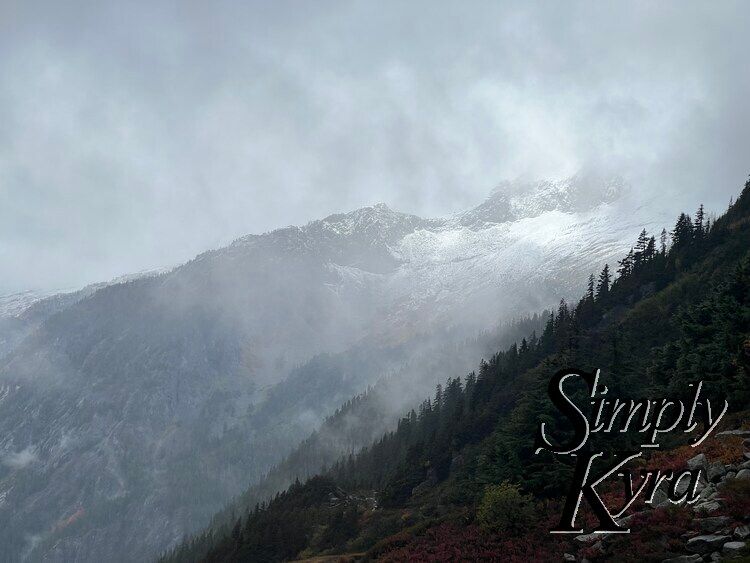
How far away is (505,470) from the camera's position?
3678cm

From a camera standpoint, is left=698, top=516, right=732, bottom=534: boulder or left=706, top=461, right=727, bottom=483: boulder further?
left=706, top=461, right=727, bottom=483: boulder

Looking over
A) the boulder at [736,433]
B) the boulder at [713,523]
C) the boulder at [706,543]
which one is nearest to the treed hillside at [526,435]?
the boulder at [713,523]

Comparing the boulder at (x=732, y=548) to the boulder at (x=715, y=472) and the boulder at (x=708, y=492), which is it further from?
the boulder at (x=715, y=472)

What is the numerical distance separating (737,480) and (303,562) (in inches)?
1996

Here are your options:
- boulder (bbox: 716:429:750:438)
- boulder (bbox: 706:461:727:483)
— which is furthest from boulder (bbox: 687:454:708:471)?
boulder (bbox: 716:429:750:438)

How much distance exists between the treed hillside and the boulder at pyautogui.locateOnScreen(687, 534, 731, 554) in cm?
102

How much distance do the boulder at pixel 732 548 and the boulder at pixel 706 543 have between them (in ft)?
1.45

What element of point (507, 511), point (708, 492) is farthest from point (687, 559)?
point (507, 511)

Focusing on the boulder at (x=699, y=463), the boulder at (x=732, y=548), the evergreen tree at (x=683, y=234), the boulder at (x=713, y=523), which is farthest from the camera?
the evergreen tree at (x=683, y=234)

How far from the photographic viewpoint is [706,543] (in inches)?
821

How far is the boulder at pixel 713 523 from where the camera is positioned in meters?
21.3

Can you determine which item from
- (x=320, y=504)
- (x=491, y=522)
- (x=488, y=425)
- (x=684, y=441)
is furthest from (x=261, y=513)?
(x=684, y=441)

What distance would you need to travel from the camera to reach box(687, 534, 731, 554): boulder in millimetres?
20438

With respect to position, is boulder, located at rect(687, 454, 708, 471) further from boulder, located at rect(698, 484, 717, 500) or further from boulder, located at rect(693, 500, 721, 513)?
boulder, located at rect(693, 500, 721, 513)
